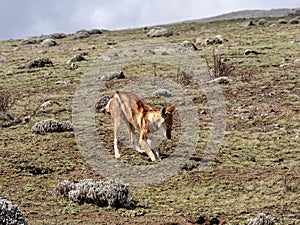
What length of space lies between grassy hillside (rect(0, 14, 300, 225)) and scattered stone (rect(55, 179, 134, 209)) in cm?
18

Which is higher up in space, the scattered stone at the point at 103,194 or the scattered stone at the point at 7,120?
the scattered stone at the point at 7,120

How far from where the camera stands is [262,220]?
350 inches

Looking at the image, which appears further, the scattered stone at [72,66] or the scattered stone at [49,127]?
the scattered stone at [72,66]

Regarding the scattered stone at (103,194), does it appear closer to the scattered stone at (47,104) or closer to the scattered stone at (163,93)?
the scattered stone at (47,104)

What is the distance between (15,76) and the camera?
29.7m

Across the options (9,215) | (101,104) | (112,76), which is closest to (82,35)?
(112,76)

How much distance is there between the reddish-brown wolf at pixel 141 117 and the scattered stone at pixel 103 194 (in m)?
2.68

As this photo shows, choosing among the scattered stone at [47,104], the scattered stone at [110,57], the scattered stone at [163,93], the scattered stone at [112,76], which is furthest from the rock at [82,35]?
the scattered stone at [163,93]

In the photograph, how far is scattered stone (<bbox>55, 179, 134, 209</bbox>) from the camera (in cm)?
1009

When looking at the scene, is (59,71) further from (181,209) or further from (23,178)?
(181,209)

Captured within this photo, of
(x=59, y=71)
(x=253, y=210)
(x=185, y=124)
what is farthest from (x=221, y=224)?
(x=59, y=71)

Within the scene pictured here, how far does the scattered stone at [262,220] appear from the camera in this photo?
8859 millimetres

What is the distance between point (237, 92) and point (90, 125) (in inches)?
270

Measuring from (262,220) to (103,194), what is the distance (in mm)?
3009
